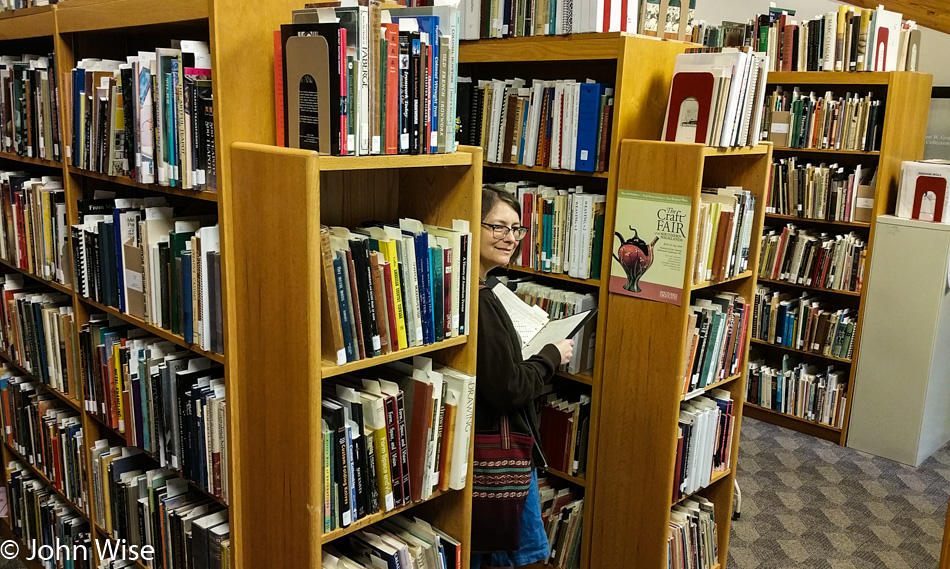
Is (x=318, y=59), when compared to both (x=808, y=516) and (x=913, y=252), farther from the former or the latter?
(x=913, y=252)

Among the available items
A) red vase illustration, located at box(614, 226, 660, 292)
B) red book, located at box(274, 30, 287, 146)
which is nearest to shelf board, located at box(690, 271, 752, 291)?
red vase illustration, located at box(614, 226, 660, 292)

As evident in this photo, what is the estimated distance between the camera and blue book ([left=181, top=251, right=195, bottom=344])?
188 cm

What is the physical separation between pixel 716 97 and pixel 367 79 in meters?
1.34

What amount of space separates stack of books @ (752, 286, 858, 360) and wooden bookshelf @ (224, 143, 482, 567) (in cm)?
329

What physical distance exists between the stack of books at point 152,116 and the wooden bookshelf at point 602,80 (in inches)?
54.2

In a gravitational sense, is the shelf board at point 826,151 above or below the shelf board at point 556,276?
above

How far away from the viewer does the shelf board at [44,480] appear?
2.79 m

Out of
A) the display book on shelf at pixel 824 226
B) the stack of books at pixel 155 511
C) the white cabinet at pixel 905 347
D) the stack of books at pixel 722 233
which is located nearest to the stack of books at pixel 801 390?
the display book on shelf at pixel 824 226

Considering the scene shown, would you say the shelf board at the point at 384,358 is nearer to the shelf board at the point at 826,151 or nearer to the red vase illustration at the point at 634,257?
the red vase illustration at the point at 634,257

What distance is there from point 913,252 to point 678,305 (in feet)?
7.84

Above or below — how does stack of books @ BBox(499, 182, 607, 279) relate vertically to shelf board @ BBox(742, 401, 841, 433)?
above

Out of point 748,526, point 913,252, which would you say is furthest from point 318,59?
point 913,252

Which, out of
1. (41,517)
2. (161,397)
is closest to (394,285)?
(161,397)

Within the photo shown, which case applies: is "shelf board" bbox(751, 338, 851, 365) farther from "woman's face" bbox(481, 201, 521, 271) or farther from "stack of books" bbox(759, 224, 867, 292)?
"woman's face" bbox(481, 201, 521, 271)
